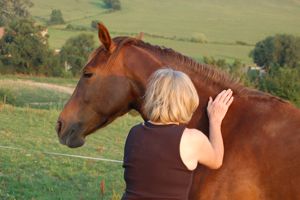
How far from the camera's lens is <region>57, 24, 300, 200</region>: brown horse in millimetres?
3617

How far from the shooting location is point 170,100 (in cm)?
301

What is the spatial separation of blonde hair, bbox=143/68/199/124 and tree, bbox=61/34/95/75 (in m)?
45.6

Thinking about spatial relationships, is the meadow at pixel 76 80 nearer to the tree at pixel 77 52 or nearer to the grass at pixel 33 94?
the grass at pixel 33 94

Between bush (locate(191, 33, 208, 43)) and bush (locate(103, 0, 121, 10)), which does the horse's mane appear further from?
bush (locate(103, 0, 121, 10))

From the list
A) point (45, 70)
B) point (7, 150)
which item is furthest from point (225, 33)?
point (7, 150)

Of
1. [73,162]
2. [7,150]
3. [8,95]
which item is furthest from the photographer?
[8,95]

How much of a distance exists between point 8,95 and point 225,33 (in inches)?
2381

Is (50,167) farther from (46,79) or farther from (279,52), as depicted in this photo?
(279,52)

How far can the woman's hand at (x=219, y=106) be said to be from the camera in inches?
146

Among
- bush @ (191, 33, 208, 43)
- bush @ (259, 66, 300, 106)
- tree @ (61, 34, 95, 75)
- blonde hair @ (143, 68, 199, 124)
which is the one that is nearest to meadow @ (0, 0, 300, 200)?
bush @ (191, 33, 208, 43)

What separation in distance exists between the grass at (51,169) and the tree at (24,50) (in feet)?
106

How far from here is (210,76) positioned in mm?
4109

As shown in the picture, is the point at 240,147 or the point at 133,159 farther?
the point at 240,147

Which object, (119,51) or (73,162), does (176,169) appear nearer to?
(119,51)
